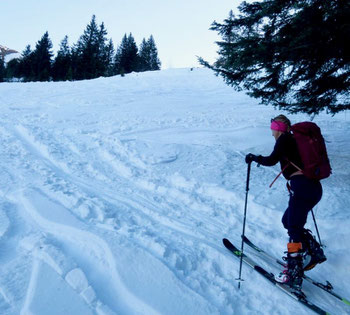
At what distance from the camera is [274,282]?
3.49 metres

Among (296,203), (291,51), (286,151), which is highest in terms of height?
(291,51)

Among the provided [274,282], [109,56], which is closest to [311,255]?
[274,282]

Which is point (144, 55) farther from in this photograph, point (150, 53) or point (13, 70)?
point (13, 70)

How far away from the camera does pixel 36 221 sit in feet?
13.8

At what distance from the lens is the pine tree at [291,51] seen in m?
5.43

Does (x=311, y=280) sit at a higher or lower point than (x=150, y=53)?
lower

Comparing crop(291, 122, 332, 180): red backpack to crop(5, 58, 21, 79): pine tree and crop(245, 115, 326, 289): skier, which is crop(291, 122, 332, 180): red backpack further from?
crop(5, 58, 21, 79): pine tree

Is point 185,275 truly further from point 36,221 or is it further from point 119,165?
point 119,165

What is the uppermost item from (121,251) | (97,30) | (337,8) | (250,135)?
(97,30)

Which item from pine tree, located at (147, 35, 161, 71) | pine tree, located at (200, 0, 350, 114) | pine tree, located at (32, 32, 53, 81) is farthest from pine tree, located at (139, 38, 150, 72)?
pine tree, located at (200, 0, 350, 114)

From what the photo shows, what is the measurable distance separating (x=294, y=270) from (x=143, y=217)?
2.55 meters

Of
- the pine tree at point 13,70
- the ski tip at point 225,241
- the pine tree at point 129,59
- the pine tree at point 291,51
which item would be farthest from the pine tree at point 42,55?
the ski tip at point 225,241

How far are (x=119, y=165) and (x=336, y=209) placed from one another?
537 centimetres

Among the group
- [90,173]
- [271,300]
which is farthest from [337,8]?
[90,173]
